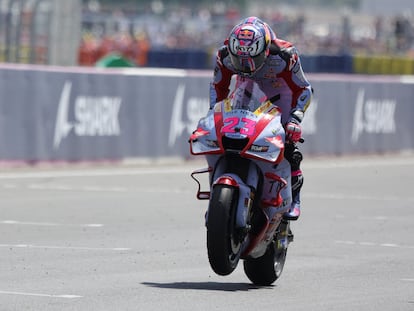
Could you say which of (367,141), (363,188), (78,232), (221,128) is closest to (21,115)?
(363,188)

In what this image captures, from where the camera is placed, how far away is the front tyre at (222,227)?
7.66m

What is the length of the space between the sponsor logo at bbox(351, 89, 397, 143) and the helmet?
51.3ft

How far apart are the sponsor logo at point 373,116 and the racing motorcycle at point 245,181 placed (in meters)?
15.5

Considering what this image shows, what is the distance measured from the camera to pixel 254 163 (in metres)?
8.11

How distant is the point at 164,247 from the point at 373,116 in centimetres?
1422

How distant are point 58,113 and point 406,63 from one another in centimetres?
1869

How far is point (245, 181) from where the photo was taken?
26.3 ft

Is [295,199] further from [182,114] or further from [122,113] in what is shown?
[182,114]

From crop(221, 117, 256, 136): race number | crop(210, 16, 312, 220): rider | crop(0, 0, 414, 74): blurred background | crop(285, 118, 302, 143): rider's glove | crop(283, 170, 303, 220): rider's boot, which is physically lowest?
crop(0, 0, 414, 74): blurred background

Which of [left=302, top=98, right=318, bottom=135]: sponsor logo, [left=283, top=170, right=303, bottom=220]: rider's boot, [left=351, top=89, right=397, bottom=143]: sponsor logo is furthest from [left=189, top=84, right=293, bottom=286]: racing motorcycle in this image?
[left=351, top=89, right=397, bottom=143]: sponsor logo

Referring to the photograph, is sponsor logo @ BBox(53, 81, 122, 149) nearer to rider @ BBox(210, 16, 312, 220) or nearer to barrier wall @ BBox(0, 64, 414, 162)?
barrier wall @ BBox(0, 64, 414, 162)

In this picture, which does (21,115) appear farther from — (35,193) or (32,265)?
(32,265)

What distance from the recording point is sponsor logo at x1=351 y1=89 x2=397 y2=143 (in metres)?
23.8

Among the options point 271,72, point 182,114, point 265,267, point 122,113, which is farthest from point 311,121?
point 265,267
